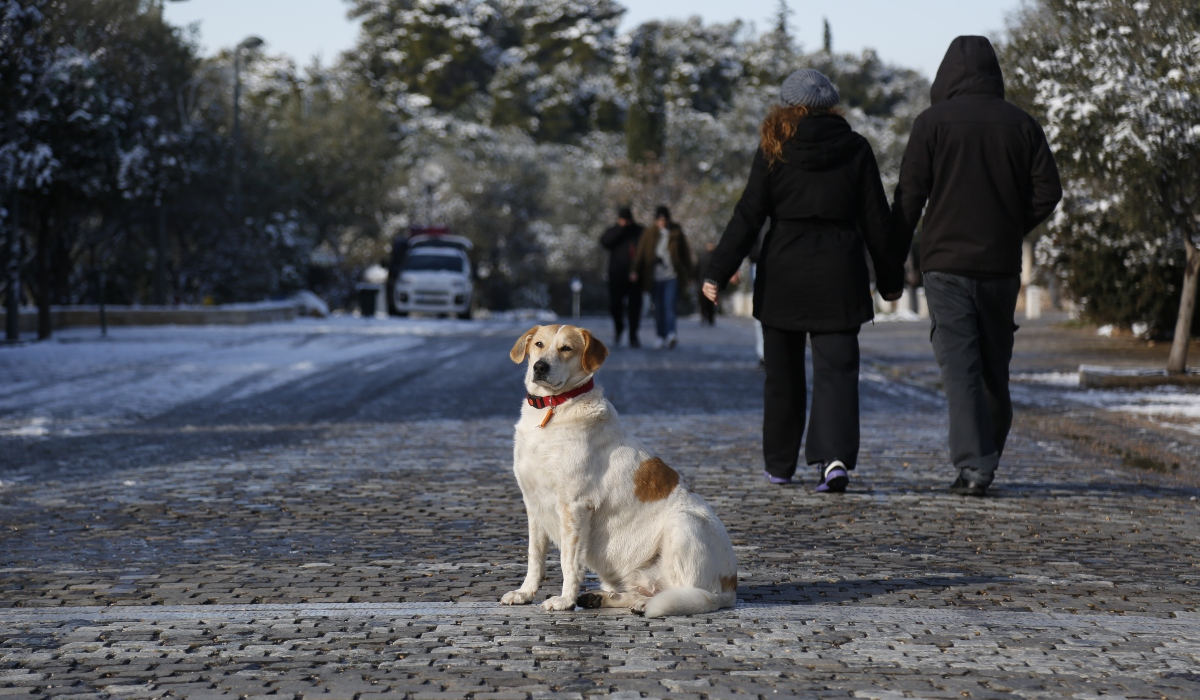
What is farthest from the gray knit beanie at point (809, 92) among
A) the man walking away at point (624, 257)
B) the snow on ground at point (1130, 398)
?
the man walking away at point (624, 257)

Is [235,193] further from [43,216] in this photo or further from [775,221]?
[775,221]

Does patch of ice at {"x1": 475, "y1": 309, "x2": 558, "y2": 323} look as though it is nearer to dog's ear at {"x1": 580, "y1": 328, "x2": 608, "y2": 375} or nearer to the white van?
the white van

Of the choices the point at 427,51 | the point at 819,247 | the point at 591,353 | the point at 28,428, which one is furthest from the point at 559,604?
the point at 427,51

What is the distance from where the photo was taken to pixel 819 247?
7.48 m

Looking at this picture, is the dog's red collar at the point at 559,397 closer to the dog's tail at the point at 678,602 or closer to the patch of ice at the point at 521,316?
the dog's tail at the point at 678,602

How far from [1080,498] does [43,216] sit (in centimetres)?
1848

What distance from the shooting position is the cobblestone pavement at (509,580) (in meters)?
3.87

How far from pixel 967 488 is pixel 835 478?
66 centimetres

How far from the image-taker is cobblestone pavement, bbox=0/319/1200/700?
3.87 m

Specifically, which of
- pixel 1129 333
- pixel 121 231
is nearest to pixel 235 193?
pixel 121 231

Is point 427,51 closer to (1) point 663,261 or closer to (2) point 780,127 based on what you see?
(1) point 663,261

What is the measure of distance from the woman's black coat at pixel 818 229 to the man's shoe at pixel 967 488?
95 centimetres

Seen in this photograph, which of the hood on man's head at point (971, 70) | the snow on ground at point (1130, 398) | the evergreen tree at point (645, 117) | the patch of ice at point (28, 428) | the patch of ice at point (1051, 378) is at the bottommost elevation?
the patch of ice at point (28, 428)

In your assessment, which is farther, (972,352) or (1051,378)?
(1051,378)
